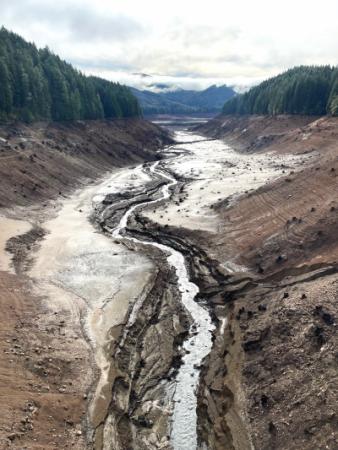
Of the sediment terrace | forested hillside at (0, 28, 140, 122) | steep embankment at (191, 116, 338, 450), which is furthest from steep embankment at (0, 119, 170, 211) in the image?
steep embankment at (191, 116, 338, 450)

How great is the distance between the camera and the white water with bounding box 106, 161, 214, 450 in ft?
87.1

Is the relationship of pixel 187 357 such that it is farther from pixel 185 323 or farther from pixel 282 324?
pixel 282 324

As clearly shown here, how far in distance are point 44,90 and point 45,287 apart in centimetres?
9653

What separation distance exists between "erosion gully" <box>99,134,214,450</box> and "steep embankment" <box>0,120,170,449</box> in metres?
4.76

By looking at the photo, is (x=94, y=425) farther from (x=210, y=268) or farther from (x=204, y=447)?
(x=210, y=268)

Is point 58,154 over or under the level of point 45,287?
over

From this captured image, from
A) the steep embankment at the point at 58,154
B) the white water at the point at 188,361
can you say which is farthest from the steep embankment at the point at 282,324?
the steep embankment at the point at 58,154

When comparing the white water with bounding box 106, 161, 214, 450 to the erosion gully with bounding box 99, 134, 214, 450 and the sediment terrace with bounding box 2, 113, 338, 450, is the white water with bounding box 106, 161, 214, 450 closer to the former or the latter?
the erosion gully with bounding box 99, 134, 214, 450

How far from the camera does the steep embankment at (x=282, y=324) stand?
25547mm

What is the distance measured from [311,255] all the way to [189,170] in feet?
225

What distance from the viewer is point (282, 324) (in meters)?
33.3

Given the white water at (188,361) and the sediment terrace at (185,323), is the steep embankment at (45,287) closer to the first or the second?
the sediment terrace at (185,323)

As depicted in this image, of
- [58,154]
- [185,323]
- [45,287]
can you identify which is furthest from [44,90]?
[185,323]

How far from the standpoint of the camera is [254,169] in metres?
98.5
